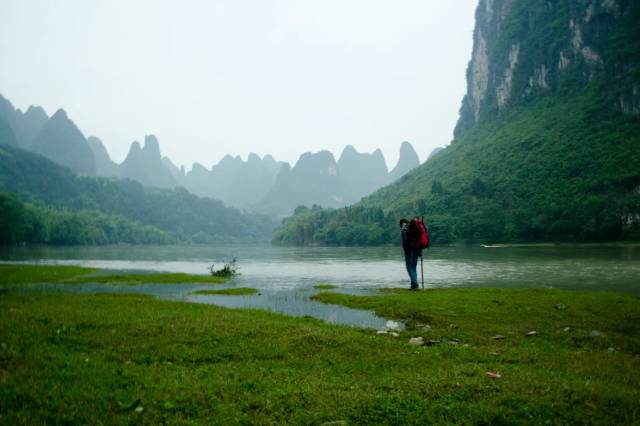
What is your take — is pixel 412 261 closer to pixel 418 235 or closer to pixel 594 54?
pixel 418 235

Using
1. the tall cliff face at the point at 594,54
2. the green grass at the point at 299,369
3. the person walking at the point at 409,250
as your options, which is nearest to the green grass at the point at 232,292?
the green grass at the point at 299,369

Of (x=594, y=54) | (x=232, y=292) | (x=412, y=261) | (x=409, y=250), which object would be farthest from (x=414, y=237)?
(x=594, y=54)

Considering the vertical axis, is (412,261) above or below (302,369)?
above

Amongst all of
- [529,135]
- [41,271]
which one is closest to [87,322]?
[41,271]

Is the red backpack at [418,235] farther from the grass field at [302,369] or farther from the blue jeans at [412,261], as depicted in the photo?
the grass field at [302,369]

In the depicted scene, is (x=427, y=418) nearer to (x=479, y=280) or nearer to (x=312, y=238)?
(x=479, y=280)

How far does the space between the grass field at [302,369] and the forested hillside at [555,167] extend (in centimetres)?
11018

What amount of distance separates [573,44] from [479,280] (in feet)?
623

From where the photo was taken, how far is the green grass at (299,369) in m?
7.75

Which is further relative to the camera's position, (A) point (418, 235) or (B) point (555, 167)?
(B) point (555, 167)

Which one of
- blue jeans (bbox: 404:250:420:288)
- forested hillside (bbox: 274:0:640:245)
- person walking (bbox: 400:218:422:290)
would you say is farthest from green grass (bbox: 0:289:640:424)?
forested hillside (bbox: 274:0:640:245)

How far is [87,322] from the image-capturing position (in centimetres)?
1412

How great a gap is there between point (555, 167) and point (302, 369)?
460 feet

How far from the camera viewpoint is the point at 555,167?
12975cm
